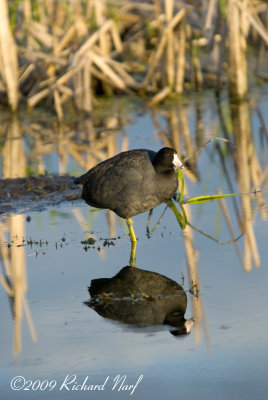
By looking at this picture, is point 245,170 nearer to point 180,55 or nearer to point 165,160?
point 165,160

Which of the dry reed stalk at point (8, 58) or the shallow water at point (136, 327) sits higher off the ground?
the dry reed stalk at point (8, 58)

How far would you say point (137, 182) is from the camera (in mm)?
6227

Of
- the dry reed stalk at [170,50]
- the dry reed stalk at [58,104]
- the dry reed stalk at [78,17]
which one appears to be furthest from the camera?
the dry reed stalk at [170,50]

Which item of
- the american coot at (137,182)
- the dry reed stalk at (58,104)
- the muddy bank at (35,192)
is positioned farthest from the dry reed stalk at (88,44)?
the american coot at (137,182)

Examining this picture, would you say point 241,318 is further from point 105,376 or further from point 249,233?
point 249,233

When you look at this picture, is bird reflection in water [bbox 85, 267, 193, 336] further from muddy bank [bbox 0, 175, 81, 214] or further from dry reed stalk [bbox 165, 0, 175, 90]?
dry reed stalk [bbox 165, 0, 175, 90]

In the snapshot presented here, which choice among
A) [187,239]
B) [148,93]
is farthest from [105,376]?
[148,93]

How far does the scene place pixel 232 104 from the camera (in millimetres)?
12656

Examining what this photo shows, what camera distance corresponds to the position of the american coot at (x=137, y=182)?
20.3ft

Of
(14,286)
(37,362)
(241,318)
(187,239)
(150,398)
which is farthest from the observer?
(187,239)

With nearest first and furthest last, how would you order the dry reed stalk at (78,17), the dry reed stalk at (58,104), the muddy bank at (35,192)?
the muddy bank at (35,192)
the dry reed stalk at (58,104)
the dry reed stalk at (78,17)

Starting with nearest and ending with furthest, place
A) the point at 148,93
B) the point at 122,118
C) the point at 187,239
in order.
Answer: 1. the point at 187,239
2. the point at 122,118
3. the point at 148,93

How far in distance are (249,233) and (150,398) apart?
9.26ft

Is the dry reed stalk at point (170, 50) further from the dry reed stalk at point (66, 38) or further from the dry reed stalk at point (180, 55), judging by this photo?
the dry reed stalk at point (66, 38)
